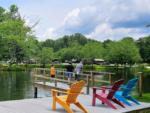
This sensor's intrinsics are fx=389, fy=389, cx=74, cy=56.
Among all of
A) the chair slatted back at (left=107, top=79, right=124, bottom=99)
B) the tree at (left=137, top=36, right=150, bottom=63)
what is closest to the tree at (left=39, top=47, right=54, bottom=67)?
the tree at (left=137, top=36, right=150, bottom=63)

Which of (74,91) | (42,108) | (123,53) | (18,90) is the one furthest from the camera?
(123,53)

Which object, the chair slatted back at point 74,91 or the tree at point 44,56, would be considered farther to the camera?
the tree at point 44,56

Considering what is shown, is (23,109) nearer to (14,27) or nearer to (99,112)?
(99,112)

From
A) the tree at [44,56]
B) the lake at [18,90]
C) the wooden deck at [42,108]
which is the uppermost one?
the tree at [44,56]

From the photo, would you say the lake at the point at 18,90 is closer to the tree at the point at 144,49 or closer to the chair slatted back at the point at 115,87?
the chair slatted back at the point at 115,87

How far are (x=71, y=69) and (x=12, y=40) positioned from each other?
53869 millimetres

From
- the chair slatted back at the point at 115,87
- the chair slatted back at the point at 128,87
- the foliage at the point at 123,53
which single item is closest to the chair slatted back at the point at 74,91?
the chair slatted back at the point at 115,87

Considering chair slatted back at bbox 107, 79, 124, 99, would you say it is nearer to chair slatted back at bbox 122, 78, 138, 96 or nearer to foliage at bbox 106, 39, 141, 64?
chair slatted back at bbox 122, 78, 138, 96

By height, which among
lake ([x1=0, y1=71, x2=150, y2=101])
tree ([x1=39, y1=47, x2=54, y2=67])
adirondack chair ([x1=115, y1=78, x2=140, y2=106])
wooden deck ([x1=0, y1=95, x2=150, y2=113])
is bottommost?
lake ([x1=0, y1=71, x2=150, y2=101])

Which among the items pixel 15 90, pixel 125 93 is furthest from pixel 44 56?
pixel 125 93

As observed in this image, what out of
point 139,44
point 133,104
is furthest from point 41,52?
point 133,104

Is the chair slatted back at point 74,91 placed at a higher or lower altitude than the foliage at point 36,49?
lower

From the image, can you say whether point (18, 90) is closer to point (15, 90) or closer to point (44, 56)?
point (15, 90)

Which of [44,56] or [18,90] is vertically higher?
[44,56]
